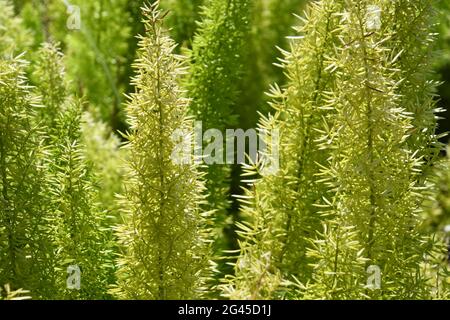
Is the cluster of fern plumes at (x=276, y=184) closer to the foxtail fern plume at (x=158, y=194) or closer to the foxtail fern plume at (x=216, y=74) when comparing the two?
the foxtail fern plume at (x=158, y=194)

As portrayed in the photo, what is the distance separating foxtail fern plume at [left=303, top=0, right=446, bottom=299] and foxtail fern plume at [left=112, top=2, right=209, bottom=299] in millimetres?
234

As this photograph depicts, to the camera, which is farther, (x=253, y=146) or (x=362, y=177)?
(x=253, y=146)

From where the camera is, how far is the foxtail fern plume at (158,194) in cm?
145

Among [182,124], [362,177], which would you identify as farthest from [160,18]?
[362,177]

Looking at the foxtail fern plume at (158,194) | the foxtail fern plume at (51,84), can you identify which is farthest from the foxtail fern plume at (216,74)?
the foxtail fern plume at (158,194)

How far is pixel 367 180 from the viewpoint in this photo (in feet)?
4.75

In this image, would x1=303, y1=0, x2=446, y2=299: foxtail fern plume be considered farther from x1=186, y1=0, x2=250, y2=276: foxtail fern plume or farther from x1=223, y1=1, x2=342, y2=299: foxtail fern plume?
x1=186, y1=0, x2=250, y2=276: foxtail fern plume

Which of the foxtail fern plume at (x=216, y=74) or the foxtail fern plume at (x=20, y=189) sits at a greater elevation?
the foxtail fern plume at (x=216, y=74)

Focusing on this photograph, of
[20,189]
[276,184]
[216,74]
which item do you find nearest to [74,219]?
[20,189]

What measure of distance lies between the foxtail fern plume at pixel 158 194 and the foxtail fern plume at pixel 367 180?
0.23 m

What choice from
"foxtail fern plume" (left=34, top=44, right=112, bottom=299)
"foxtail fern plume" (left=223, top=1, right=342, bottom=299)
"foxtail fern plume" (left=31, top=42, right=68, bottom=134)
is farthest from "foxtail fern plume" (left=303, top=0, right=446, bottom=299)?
"foxtail fern plume" (left=31, top=42, right=68, bottom=134)
